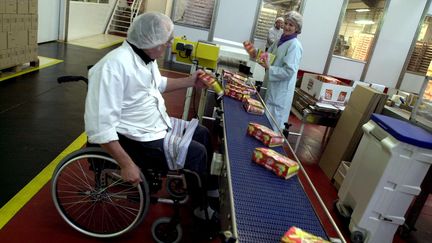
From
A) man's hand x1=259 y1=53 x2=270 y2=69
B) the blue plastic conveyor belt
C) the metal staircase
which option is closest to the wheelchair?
the blue plastic conveyor belt

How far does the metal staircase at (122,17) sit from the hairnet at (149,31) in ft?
31.2

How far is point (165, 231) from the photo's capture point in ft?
6.23

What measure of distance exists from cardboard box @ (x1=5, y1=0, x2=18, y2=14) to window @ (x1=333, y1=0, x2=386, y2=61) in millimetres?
5811

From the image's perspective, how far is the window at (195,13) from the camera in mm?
6730

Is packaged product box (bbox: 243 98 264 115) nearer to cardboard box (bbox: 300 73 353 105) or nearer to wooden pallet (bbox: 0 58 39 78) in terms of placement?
cardboard box (bbox: 300 73 353 105)

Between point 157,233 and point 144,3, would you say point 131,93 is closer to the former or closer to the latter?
point 157,233

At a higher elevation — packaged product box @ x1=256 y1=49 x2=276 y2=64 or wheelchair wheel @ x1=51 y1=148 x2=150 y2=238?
packaged product box @ x1=256 y1=49 x2=276 y2=64

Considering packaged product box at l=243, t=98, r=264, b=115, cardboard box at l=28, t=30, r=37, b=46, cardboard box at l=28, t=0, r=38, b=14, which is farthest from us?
cardboard box at l=28, t=30, r=37, b=46

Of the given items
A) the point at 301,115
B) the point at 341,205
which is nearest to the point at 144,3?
the point at 301,115

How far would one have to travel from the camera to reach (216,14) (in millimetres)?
6723

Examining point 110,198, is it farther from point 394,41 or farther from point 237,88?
point 394,41

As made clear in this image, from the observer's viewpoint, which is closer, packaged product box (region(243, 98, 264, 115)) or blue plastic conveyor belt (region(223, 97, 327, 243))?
blue plastic conveyor belt (region(223, 97, 327, 243))

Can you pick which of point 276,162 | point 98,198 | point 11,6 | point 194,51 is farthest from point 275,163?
point 11,6

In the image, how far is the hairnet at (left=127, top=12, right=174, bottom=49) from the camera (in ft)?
5.50
